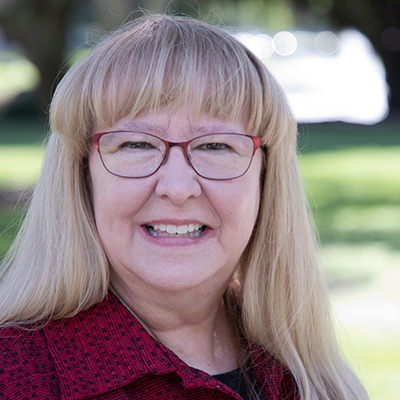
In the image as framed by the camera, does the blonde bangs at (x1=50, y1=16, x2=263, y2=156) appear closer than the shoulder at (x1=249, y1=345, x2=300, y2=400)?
Yes

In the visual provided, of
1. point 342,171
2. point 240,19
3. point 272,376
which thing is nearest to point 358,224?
point 342,171

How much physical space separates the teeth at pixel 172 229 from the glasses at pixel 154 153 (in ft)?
0.55

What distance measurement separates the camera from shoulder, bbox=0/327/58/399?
1893mm

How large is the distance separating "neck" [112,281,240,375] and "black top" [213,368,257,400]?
0.08ft

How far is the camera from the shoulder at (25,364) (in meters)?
1.89

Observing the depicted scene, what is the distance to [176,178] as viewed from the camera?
81.0 inches

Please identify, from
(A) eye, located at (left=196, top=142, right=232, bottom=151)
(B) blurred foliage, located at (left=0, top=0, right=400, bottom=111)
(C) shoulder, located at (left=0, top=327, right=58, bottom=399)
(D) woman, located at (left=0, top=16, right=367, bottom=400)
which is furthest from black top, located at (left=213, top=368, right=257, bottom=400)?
(B) blurred foliage, located at (left=0, top=0, right=400, bottom=111)

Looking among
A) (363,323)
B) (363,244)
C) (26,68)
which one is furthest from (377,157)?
(26,68)

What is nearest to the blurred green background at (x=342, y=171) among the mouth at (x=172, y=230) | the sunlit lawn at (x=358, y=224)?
the sunlit lawn at (x=358, y=224)

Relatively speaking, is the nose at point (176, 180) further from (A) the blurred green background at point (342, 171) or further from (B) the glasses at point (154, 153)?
(A) the blurred green background at point (342, 171)

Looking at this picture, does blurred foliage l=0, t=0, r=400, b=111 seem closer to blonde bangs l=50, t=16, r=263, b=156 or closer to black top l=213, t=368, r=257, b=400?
blonde bangs l=50, t=16, r=263, b=156

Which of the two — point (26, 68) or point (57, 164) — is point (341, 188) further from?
point (26, 68)

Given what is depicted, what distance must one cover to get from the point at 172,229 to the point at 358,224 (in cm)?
780

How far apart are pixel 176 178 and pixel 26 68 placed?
37.7 metres
